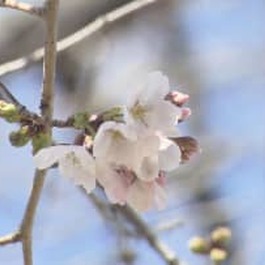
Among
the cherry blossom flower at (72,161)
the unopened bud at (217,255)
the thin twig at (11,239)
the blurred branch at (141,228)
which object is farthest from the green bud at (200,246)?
the cherry blossom flower at (72,161)

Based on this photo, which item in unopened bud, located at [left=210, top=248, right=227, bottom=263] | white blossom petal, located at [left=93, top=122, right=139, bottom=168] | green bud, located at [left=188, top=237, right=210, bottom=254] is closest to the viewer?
white blossom petal, located at [left=93, top=122, right=139, bottom=168]

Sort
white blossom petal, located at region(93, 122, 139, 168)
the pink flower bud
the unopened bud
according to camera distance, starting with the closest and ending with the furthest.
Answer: white blossom petal, located at region(93, 122, 139, 168), the pink flower bud, the unopened bud

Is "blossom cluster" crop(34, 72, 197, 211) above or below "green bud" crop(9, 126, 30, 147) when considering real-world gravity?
below

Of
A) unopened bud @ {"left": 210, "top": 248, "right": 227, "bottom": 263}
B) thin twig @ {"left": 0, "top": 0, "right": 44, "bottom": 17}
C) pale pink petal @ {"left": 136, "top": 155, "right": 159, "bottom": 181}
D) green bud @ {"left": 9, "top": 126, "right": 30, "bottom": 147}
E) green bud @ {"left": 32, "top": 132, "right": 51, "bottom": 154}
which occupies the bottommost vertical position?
pale pink petal @ {"left": 136, "top": 155, "right": 159, "bottom": 181}

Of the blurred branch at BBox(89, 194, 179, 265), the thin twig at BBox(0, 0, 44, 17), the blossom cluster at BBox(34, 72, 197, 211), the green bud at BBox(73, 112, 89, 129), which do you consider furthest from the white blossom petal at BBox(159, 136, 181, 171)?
the blurred branch at BBox(89, 194, 179, 265)

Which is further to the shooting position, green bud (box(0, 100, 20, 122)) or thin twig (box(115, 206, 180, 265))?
thin twig (box(115, 206, 180, 265))

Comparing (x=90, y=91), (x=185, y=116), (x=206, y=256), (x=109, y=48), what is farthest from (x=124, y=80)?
(x=185, y=116)

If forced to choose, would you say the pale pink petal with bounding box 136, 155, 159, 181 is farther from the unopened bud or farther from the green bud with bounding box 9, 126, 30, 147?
the unopened bud
